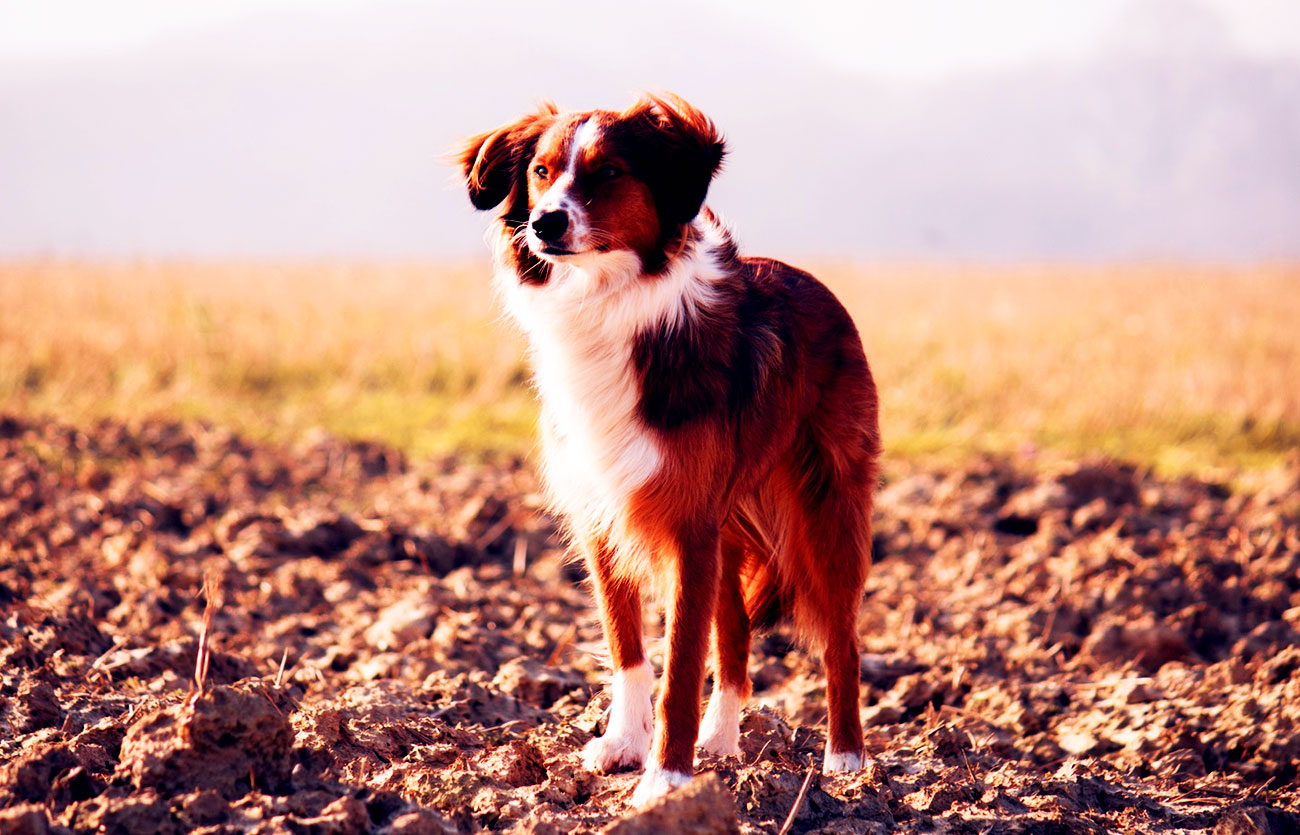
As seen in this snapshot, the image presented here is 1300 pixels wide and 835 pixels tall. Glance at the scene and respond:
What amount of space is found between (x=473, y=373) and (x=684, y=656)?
31.4 feet

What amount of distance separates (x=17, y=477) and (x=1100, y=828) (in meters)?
6.94

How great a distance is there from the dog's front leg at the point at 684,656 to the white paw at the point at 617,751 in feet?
0.85

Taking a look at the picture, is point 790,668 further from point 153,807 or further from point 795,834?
point 153,807

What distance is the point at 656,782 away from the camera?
3711 mm

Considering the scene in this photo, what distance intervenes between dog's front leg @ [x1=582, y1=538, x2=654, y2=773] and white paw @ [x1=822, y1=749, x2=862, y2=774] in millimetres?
669

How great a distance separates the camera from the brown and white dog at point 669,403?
3846 millimetres

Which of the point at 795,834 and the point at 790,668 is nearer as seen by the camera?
the point at 795,834

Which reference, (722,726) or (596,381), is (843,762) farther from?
(596,381)

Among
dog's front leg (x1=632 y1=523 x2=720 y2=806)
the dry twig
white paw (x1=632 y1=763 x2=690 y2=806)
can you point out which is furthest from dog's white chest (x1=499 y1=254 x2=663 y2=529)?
the dry twig

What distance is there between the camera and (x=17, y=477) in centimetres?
805

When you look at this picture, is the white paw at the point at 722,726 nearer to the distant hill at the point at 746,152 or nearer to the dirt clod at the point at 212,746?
the dirt clod at the point at 212,746

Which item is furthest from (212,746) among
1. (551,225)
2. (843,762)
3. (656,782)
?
(843,762)

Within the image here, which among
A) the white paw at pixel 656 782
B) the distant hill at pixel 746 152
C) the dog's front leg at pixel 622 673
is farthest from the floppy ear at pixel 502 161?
the distant hill at pixel 746 152

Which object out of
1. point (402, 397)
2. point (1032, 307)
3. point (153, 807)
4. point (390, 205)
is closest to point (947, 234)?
point (390, 205)
